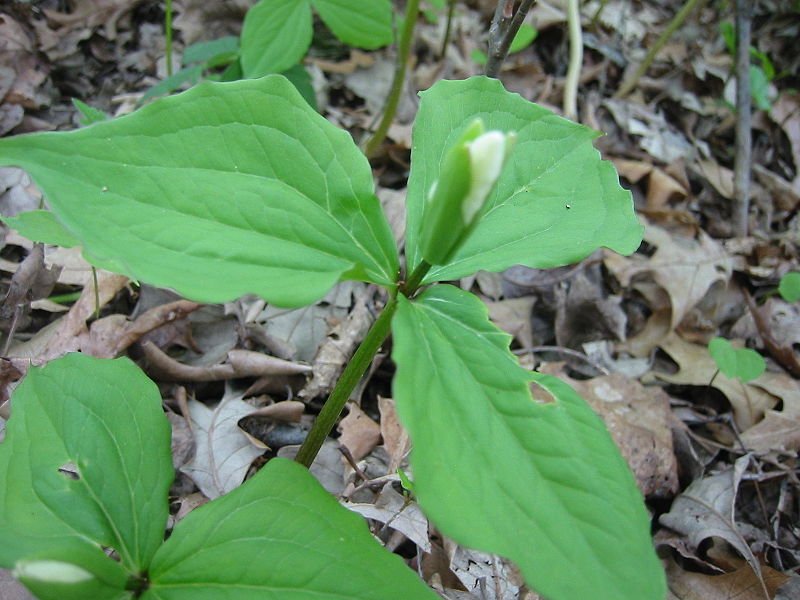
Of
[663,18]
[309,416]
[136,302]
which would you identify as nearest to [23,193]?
[136,302]

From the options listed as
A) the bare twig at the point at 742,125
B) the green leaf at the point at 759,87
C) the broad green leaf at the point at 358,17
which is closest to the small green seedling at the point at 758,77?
the green leaf at the point at 759,87

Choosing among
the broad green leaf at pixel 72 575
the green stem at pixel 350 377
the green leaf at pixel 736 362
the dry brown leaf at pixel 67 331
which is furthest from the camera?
the green leaf at pixel 736 362

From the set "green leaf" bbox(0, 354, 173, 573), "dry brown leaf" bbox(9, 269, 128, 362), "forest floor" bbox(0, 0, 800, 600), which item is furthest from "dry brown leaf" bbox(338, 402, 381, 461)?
"dry brown leaf" bbox(9, 269, 128, 362)

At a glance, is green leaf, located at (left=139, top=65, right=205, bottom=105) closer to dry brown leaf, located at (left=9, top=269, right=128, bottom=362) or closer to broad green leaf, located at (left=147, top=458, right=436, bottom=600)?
dry brown leaf, located at (left=9, top=269, right=128, bottom=362)

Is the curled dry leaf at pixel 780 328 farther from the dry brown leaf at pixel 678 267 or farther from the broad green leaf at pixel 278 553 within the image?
the broad green leaf at pixel 278 553

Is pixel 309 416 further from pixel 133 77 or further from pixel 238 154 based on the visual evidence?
pixel 133 77

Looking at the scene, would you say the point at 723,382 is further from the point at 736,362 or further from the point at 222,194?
the point at 222,194
